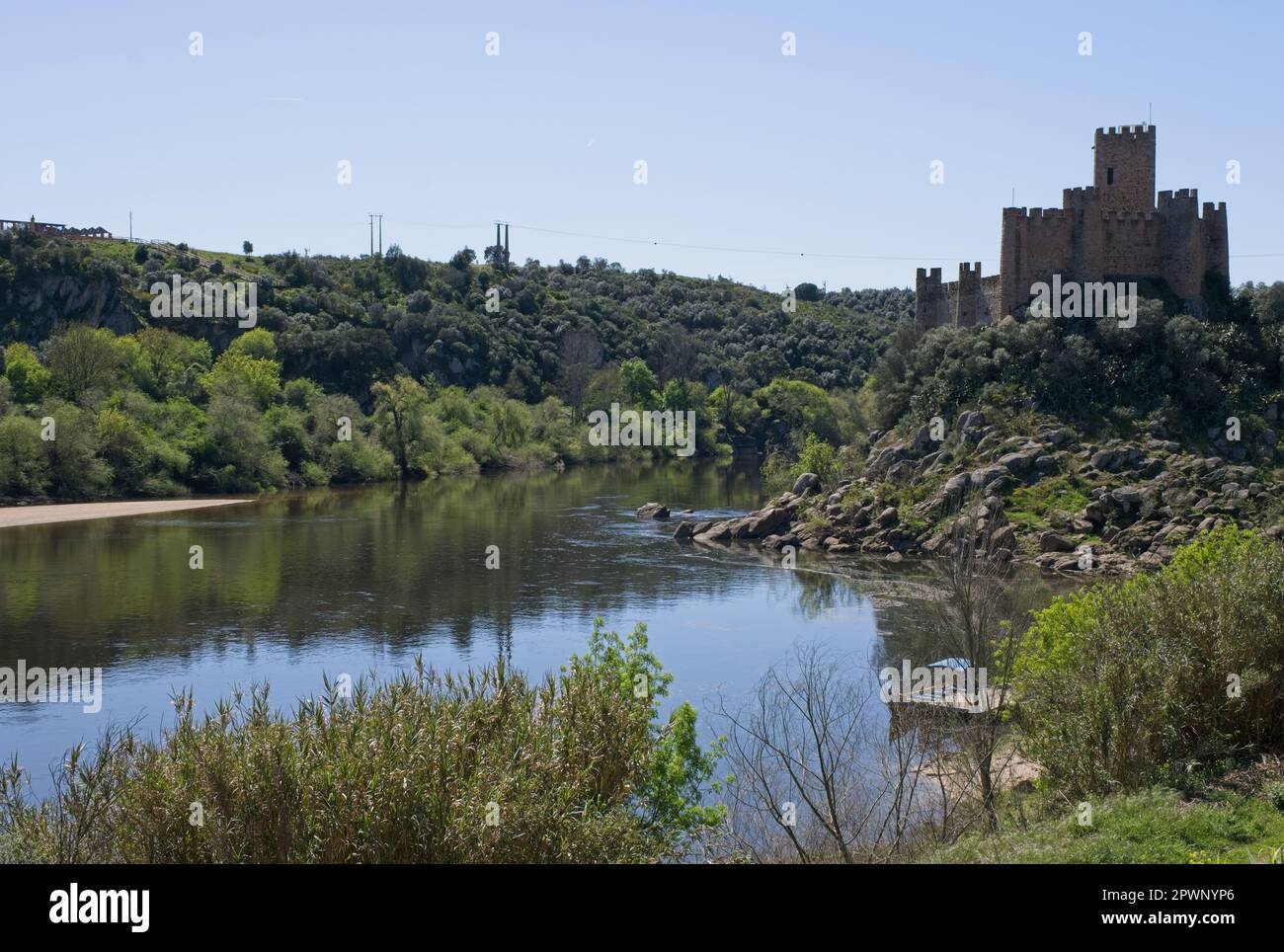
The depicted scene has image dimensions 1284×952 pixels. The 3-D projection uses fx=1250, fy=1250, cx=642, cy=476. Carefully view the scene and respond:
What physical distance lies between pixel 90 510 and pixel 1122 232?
51.6 meters

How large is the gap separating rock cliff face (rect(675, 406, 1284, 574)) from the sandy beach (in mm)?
28740

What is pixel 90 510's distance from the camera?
64.2 metres

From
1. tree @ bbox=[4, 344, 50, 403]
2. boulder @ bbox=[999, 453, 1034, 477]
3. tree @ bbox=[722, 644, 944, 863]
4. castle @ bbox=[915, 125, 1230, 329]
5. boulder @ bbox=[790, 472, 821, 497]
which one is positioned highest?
castle @ bbox=[915, 125, 1230, 329]

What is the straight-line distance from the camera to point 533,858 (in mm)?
14461

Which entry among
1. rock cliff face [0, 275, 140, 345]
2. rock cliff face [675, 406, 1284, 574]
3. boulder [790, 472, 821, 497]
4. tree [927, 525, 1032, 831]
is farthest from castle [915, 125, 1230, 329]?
rock cliff face [0, 275, 140, 345]

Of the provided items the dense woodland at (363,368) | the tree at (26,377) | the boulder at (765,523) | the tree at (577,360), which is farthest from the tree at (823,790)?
the tree at (577,360)

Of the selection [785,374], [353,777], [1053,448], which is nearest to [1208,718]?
[353,777]

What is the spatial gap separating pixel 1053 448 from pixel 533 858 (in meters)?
41.3

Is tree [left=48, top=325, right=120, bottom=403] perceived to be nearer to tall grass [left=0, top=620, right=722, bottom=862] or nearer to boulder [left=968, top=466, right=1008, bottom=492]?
boulder [left=968, top=466, right=1008, bottom=492]

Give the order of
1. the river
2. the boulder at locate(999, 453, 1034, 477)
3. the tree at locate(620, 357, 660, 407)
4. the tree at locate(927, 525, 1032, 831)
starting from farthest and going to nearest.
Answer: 1. the tree at locate(620, 357, 660, 407)
2. the boulder at locate(999, 453, 1034, 477)
3. the river
4. the tree at locate(927, 525, 1032, 831)

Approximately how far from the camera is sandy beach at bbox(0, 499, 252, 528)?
195 ft

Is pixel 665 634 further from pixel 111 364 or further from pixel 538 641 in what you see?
pixel 111 364

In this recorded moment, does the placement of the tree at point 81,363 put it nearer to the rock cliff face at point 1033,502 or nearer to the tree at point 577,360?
the tree at point 577,360

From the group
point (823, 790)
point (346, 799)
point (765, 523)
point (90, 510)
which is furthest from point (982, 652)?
point (90, 510)
